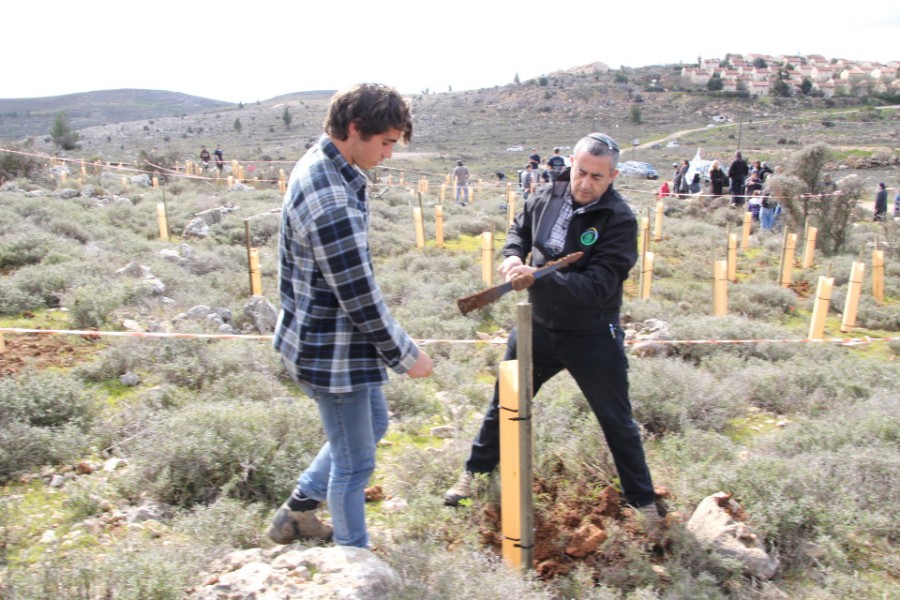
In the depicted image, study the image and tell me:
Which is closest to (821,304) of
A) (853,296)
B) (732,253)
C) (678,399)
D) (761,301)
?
(853,296)

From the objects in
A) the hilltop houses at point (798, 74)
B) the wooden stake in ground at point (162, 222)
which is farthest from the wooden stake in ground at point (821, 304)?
the hilltop houses at point (798, 74)

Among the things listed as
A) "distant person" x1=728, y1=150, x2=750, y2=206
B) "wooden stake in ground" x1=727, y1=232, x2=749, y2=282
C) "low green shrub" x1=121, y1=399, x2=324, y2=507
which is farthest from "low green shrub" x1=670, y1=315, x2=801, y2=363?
"distant person" x1=728, y1=150, x2=750, y2=206

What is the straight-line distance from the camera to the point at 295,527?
10.6 feet

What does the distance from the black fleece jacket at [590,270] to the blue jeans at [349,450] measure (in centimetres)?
93

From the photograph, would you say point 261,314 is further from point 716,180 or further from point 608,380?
point 716,180

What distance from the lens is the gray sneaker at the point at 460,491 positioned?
372 centimetres

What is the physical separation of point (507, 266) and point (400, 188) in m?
21.8

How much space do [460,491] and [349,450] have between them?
3.67 feet

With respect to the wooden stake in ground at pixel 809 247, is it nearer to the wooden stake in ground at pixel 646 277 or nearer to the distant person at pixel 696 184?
the wooden stake in ground at pixel 646 277

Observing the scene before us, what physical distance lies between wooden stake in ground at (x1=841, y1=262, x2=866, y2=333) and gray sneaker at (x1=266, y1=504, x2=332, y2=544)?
25.1 feet

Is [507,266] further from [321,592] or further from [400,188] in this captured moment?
[400,188]

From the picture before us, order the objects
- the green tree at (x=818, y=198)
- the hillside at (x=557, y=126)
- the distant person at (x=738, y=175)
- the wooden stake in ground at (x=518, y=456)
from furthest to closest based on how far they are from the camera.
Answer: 1. the hillside at (x=557, y=126)
2. the distant person at (x=738, y=175)
3. the green tree at (x=818, y=198)
4. the wooden stake in ground at (x=518, y=456)

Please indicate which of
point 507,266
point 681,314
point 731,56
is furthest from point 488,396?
point 731,56

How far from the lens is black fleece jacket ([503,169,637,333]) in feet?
10.4
